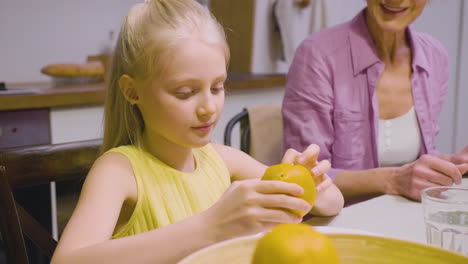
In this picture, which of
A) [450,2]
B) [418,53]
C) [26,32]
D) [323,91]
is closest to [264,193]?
[323,91]

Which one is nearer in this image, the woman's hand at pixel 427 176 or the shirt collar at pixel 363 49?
the woman's hand at pixel 427 176

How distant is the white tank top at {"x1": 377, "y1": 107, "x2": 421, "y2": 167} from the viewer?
1.48m

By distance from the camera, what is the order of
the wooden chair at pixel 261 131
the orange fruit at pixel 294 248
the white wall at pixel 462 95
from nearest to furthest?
the orange fruit at pixel 294 248 < the wooden chair at pixel 261 131 < the white wall at pixel 462 95

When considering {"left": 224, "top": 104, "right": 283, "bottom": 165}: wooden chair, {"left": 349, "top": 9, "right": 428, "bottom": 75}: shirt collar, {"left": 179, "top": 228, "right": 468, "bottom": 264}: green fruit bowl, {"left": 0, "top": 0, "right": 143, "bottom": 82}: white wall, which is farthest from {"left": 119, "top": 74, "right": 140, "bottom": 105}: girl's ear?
{"left": 0, "top": 0, "right": 143, "bottom": 82}: white wall

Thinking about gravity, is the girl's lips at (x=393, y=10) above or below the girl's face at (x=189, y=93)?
above

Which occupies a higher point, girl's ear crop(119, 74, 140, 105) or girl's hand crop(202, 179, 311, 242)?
girl's ear crop(119, 74, 140, 105)

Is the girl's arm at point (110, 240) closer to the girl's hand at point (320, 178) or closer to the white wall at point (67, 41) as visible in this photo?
the girl's hand at point (320, 178)

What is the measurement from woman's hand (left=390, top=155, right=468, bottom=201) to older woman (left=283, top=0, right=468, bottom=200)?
35 cm

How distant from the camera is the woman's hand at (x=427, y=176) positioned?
1057 mm

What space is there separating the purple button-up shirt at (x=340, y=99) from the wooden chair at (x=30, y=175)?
0.62 m

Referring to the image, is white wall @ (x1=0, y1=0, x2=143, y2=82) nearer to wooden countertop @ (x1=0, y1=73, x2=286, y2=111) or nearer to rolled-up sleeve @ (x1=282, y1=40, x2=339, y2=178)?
wooden countertop @ (x1=0, y1=73, x2=286, y2=111)

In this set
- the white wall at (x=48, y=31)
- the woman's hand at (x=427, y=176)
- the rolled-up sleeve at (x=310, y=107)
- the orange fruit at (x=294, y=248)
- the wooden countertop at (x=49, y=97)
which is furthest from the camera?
the white wall at (x=48, y=31)

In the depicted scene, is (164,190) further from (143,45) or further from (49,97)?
(49,97)

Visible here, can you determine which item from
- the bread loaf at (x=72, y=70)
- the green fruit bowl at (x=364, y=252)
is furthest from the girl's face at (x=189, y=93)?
the bread loaf at (x=72, y=70)
